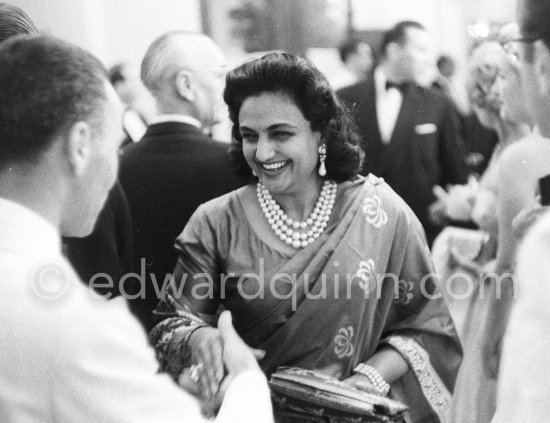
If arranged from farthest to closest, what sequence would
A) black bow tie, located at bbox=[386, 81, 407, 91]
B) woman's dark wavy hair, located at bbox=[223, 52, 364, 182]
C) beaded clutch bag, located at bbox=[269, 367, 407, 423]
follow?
black bow tie, located at bbox=[386, 81, 407, 91], woman's dark wavy hair, located at bbox=[223, 52, 364, 182], beaded clutch bag, located at bbox=[269, 367, 407, 423]

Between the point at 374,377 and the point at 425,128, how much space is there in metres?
0.52

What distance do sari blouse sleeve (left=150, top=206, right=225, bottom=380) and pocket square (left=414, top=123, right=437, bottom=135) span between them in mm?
475

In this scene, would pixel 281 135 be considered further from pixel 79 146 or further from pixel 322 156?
pixel 79 146

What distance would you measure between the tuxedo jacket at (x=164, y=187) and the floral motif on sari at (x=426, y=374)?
435mm

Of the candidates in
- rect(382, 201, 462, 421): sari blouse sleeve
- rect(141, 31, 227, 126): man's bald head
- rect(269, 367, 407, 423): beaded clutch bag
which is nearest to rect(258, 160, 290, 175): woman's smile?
rect(141, 31, 227, 126): man's bald head

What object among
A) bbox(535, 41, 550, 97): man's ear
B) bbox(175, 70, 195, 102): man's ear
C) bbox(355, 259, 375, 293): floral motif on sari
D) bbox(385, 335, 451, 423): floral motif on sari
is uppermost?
bbox(535, 41, 550, 97): man's ear

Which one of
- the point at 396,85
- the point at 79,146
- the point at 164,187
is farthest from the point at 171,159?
the point at 79,146

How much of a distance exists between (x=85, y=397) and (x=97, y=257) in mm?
666

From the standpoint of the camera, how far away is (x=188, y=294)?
163 centimetres

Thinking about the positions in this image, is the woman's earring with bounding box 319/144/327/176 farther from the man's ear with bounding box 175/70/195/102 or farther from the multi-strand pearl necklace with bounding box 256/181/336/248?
the man's ear with bounding box 175/70/195/102

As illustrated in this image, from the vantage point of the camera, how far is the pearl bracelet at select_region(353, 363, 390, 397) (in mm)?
1624

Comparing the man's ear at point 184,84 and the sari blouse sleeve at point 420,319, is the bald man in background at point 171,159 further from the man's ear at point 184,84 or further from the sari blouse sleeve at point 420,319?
the sari blouse sleeve at point 420,319

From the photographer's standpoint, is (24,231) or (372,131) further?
(372,131)

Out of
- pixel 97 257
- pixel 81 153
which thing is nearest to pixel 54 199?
pixel 81 153
